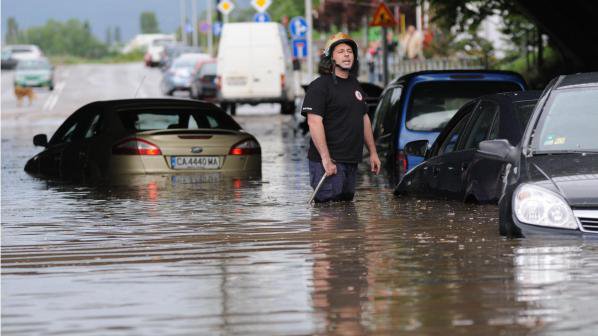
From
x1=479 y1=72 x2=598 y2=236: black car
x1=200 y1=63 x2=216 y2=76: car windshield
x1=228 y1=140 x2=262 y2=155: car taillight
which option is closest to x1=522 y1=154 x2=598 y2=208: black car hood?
x1=479 y1=72 x2=598 y2=236: black car

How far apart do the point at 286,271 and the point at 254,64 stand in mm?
39493

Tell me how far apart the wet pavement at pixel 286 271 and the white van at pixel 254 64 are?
32831 millimetres

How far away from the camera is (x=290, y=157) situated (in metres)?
27.5

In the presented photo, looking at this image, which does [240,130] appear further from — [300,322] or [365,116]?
[300,322]

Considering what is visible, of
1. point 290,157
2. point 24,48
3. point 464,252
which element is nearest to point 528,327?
point 464,252

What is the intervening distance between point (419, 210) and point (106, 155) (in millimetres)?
5981

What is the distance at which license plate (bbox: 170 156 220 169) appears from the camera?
1936 centimetres

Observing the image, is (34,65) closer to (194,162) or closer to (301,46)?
(301,46)

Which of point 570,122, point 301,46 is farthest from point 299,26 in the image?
point 570,122

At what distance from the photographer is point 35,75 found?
73.1 meters

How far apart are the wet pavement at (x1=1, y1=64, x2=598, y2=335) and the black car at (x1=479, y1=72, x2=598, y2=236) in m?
0.19

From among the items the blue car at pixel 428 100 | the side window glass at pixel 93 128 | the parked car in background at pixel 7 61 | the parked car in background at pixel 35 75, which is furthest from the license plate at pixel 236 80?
the parked car in background at pixel 7 61

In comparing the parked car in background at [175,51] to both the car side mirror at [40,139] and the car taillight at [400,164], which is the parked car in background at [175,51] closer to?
the car side mirror at [40,139]

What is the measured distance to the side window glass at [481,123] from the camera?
13.7m
